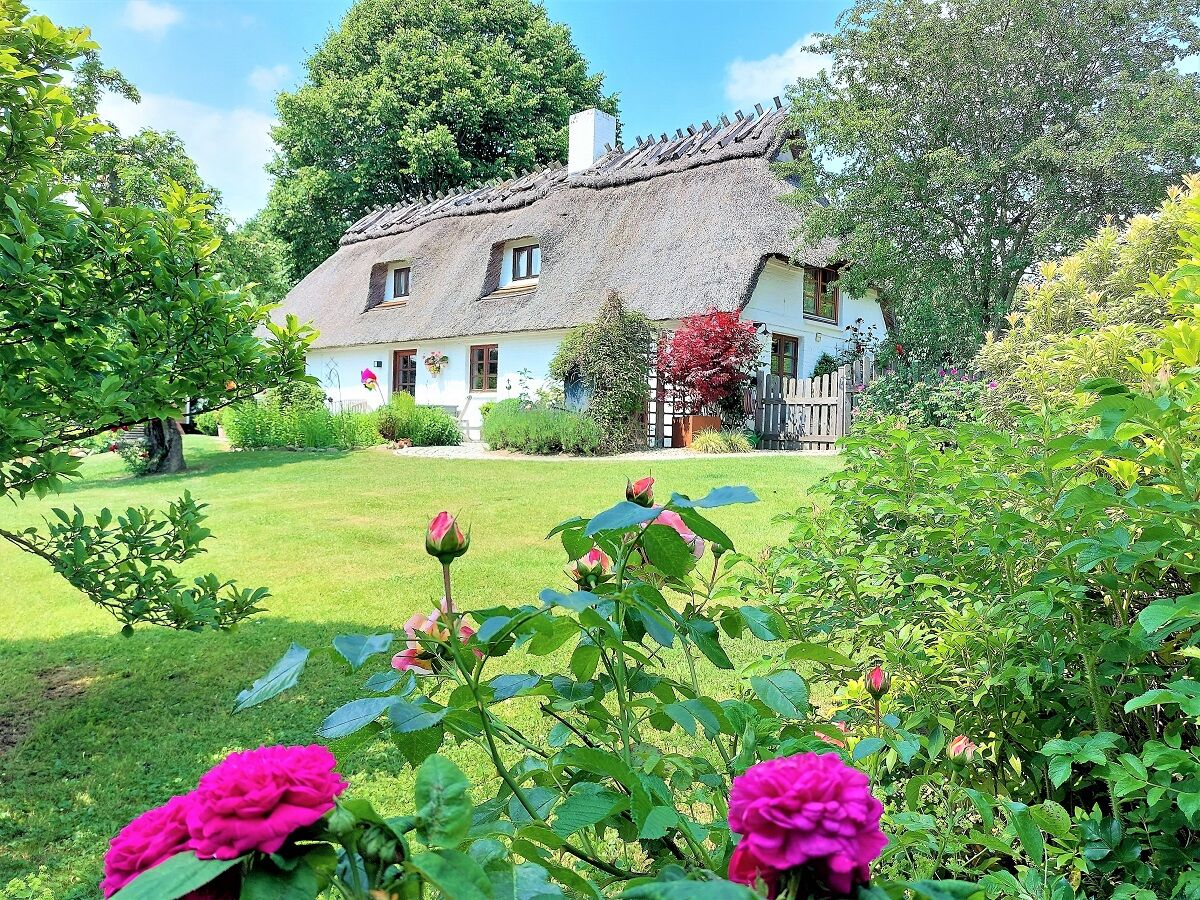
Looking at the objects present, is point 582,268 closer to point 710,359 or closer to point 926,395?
point 710,359

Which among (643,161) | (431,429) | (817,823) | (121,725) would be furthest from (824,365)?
(817,823)

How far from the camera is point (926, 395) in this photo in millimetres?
10344

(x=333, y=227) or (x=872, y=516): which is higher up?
(x=333, y=227)

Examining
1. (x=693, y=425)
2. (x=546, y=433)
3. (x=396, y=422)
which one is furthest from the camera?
(x=396, y=422)

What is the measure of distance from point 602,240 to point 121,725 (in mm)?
13612

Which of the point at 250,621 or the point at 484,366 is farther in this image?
the point at 484,366

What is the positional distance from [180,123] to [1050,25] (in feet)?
47.3

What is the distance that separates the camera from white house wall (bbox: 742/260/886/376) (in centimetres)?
1396

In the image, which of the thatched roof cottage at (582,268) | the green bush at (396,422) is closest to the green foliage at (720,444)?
the thatched roof cottage at (582,268)

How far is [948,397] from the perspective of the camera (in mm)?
9336

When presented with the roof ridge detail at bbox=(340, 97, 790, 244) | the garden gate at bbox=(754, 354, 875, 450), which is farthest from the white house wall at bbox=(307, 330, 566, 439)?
the garden gate at bbox=(754, 354, 875, 450)

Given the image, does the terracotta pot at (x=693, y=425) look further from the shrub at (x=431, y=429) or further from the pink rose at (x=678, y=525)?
the pink rose at (x=678, y=525)

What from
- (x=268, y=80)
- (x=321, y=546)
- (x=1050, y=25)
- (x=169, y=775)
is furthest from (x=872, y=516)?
(x=268, y=80)

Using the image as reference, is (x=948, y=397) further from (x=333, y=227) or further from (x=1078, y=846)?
(x=333, y=227)
